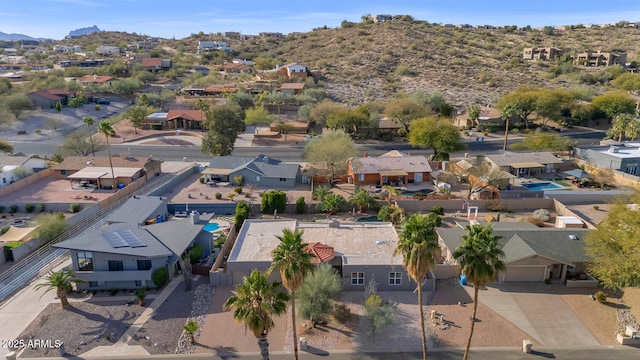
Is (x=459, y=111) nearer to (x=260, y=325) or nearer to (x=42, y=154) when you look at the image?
(x=42, y=154)

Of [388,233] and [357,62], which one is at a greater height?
[357,62]

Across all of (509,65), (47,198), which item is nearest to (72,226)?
(47,198)

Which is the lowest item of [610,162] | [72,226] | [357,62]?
[72,226]

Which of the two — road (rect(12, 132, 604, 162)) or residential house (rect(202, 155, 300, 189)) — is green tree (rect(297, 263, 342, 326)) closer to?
residential house (rect(202, 155, 300, 189))

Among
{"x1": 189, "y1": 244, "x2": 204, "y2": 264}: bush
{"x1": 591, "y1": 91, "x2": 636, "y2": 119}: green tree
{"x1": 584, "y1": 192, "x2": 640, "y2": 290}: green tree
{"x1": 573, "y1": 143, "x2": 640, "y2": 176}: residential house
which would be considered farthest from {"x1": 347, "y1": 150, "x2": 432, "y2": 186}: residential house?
{"x1": 591, "y1": 91, "x2": 636, "y2": 119}: green tree

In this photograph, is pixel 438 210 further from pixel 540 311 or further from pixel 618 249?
pixel 618 249

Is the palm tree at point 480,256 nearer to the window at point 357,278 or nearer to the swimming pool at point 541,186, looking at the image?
the window at point 357,278

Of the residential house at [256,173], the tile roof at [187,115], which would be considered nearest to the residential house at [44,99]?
the tile roof at [187,115]

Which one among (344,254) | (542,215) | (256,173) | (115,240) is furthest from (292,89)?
(115,240)
